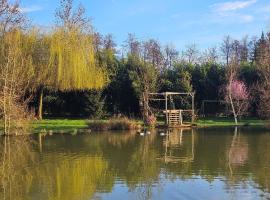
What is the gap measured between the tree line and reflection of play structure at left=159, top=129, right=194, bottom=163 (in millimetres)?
11055

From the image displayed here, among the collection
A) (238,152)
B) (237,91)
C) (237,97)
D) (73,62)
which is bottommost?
(238,152)

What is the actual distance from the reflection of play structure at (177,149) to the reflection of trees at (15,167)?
539 cm

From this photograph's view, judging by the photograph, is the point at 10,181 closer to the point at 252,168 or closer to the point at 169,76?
the point at 252,168

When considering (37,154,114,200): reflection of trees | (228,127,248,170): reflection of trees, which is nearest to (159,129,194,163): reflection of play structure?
(228,127,248,170): reflection of trees

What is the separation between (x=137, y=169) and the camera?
1666 cm

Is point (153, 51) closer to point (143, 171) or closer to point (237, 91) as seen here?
point (237, 91)

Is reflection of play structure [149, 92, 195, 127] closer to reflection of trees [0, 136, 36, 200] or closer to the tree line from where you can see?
the tree line

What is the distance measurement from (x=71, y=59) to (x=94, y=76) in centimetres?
248

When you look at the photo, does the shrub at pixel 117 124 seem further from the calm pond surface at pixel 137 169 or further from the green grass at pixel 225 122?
A: the calm pond surface at pixel 137 169

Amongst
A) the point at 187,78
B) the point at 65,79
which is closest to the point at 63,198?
the point at 65,79

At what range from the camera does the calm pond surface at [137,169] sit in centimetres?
1263

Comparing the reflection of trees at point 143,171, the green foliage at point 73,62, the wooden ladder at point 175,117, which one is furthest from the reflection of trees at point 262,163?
the green foliage at point 73,62

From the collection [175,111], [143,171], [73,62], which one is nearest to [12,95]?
[73,62]

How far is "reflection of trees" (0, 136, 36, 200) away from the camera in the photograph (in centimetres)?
1293
